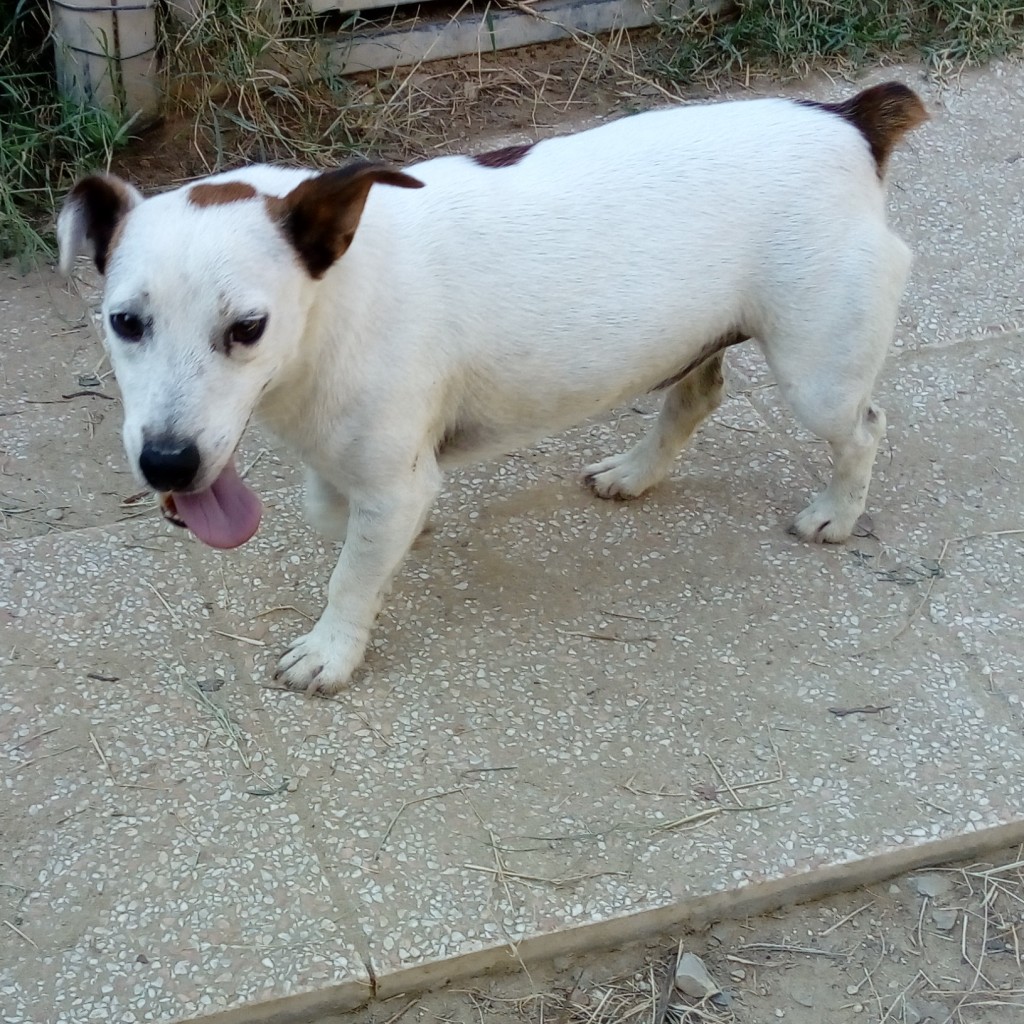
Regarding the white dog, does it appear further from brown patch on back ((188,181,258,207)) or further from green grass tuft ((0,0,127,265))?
green grass tuft ((0,0,127,265))

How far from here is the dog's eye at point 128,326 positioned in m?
2.51

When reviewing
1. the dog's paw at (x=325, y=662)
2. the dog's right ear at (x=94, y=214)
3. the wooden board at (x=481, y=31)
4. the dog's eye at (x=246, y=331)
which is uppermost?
the dog's right ear at (x=94, y=214)

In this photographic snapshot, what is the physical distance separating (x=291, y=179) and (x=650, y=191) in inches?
35.6

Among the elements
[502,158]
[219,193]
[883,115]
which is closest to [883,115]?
[883,115]

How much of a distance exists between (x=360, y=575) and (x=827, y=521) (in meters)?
1.53

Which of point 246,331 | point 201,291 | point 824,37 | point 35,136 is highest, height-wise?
point 201,291

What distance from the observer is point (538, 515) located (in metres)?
3.97

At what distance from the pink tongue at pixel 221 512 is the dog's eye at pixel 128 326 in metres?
0.37

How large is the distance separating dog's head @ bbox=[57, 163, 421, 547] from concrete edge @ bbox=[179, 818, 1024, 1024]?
1131 mm

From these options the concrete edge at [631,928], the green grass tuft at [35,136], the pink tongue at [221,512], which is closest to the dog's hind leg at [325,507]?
the pink tongue at [221,512]

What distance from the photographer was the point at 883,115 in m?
3.36

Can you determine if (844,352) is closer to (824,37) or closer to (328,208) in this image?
(328,208)

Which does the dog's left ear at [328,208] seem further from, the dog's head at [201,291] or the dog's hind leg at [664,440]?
the dog's hind leg at [664,440]

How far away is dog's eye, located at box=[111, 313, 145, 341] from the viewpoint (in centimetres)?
251
